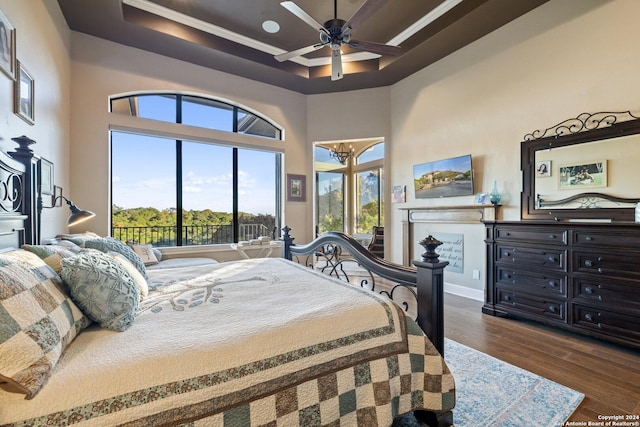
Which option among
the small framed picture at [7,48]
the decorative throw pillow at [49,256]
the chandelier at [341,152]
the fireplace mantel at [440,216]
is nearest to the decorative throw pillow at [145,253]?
the small framed picture at [7,48]

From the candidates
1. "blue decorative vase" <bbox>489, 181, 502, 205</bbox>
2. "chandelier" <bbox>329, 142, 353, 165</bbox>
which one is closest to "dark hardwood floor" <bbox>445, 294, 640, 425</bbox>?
"blue decorative vase" <bbox>489, 181, 502, 205</bbox>

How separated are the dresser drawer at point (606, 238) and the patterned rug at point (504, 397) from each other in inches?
54.5

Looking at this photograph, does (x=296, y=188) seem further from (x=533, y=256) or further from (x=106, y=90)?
(x=533, y=256)

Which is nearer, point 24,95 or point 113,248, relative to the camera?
point 113,248

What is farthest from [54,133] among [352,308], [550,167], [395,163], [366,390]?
[550,167]

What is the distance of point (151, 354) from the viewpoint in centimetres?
97

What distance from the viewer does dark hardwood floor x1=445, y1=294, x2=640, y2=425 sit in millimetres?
1848

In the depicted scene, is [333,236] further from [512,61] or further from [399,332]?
[512,61]

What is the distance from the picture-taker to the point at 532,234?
3.10 metres

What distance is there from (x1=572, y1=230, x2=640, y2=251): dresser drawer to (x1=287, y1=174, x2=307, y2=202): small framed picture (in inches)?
154

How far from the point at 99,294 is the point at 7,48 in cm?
203

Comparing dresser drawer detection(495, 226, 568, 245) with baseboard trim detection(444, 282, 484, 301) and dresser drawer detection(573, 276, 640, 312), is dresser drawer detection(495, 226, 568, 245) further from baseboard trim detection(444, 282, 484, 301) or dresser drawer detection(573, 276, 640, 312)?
baseboard trim detection(444, 282, 484, 301)

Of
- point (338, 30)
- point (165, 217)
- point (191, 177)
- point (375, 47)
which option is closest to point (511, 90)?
point (375, 47)

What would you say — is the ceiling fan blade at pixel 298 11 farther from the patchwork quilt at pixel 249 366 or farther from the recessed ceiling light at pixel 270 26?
the patchwork quilt at pixel 249 366
